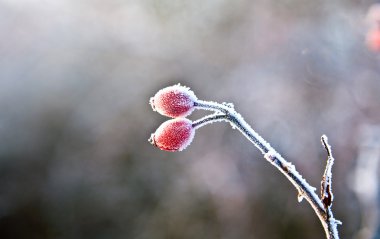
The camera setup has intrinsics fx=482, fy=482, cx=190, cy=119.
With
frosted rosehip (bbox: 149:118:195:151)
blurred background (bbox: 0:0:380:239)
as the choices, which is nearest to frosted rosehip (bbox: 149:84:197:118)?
frosted rosehip (bbox: 149:118:195:151)

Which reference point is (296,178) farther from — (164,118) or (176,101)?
(164,118)

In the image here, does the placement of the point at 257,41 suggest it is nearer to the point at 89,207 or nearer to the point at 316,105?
the point at 316,105

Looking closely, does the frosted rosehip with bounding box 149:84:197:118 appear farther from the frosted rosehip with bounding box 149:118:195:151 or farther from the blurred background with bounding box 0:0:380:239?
the blurred background with bounding box 0:0:380:239

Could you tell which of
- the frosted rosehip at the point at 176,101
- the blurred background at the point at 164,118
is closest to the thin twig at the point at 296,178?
the frosted rosehip at the point at 176,101

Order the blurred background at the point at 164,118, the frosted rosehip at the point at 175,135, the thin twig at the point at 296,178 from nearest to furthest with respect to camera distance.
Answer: the thin twig at the point at 296,178
the frosted rosehip at the point at 175,135
the blurred background at the point at 164,118

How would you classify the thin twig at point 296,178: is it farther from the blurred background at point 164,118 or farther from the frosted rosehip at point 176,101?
the blurred background at point 164,118
